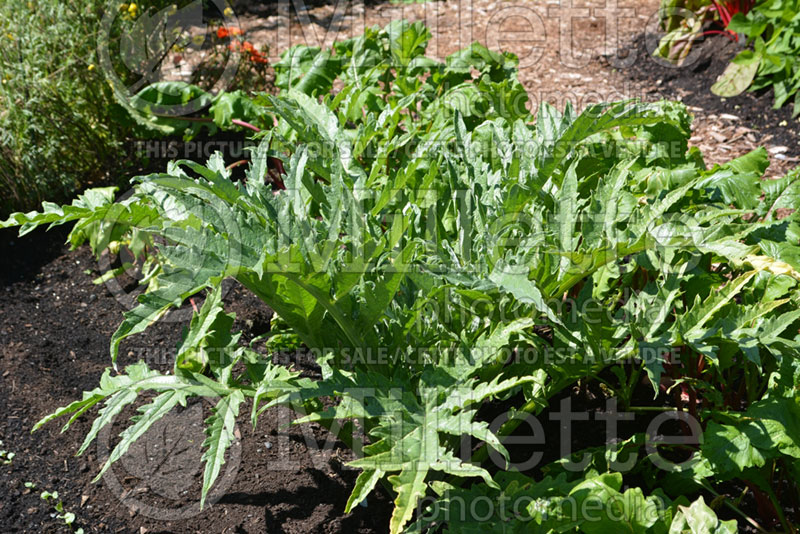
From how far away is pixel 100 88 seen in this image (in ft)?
13.6

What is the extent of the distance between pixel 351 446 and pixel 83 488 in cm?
93

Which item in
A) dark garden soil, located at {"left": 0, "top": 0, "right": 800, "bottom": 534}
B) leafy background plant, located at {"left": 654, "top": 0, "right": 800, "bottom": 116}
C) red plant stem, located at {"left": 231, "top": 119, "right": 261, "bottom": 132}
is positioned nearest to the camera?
dark garden soil, located at {"left": 0, "top": 0, "right": 800, "bottom": 534}

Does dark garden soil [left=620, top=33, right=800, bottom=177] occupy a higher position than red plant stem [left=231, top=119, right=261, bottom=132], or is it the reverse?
red plant stem [left=231, top=119, right=261, bottom=132]

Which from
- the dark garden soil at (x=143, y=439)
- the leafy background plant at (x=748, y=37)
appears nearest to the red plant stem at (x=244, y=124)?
the dark garden soil at (x=143, y=439)

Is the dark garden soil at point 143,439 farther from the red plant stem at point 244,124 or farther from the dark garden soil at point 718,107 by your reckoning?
the red plant stem at point 244,124

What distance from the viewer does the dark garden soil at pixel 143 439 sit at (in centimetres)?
250

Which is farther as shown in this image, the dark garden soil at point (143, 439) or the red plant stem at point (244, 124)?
the red plant stem at point (244, 124)

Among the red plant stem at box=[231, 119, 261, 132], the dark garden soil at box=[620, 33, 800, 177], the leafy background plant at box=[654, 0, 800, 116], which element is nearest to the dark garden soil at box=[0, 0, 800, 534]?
the dark garden soil at box=[620, 33, 800, 177]

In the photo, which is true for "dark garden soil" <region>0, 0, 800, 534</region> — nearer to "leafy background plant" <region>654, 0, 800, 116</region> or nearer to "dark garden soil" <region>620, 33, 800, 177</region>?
"dark garden soil" <region>620, 33, 800, 177</region>

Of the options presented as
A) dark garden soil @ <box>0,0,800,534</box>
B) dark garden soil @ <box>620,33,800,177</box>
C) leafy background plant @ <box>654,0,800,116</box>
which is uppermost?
leafy background plant @ <box>654,0,800,116</box>

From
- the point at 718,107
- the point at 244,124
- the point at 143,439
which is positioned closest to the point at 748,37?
the point at 718,107

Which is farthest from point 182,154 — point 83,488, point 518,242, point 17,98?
point 518,242

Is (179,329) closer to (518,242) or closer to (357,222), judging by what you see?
(357,222)

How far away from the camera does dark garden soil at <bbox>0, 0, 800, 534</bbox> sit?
98.4 inches
